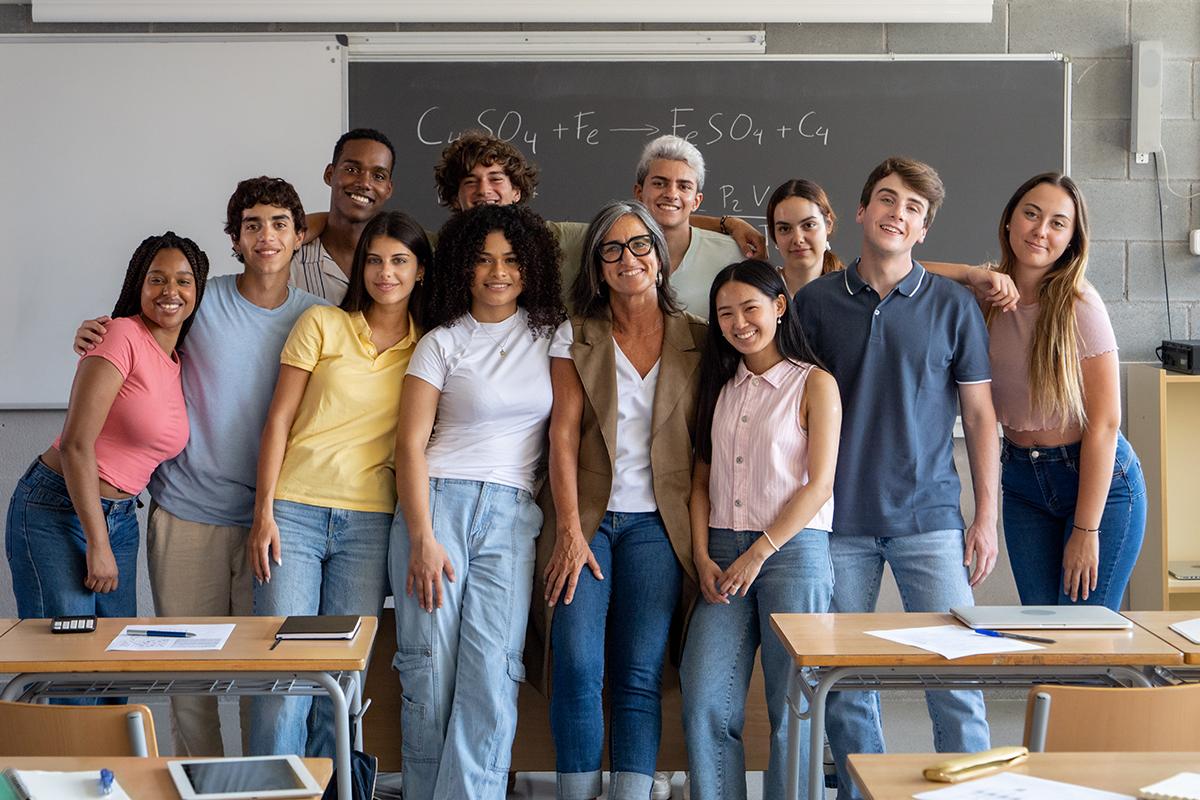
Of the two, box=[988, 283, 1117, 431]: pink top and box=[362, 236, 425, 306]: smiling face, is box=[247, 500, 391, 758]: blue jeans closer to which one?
box=[362, 236, 425, 306]: smiling face

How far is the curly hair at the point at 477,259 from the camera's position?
2.66 metres

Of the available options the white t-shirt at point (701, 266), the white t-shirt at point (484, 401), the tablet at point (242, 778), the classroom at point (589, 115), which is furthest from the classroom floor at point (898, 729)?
the tablet at point (242, 778)

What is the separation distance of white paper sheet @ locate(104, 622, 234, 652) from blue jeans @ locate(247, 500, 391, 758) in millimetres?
254

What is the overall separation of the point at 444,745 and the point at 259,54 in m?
2.58

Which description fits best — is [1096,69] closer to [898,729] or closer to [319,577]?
[898,729]

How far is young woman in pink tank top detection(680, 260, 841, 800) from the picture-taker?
2.50 meters

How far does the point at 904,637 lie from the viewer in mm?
2178

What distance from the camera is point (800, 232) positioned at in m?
2.96

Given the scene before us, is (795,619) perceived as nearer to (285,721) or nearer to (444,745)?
(444,745)

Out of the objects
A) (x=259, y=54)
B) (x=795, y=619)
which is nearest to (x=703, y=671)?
(x=795, y=619)

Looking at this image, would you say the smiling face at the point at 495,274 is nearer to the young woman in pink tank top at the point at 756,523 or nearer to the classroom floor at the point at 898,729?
the young woman in pink tank top at the point at 756,523

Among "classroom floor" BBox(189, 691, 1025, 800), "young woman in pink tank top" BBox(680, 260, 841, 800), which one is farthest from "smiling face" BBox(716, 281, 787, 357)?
"classroom floor" BBox(189, 691, 1025, 800)

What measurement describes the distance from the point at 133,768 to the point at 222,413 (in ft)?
3.88

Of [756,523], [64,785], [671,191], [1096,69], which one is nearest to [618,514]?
[756,523]
